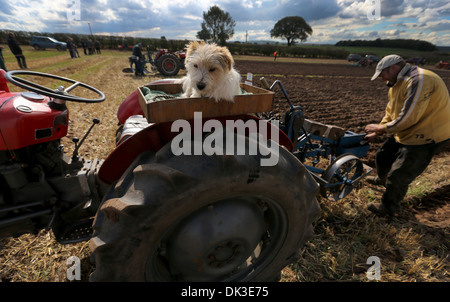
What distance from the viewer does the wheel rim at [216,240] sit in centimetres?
138

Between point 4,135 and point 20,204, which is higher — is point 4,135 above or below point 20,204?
above

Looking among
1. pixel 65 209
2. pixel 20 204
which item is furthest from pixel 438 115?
pixel 20 204

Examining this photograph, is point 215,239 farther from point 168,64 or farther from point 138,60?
point 138,60

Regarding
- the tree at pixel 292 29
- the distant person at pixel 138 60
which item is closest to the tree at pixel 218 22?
the tree at pixel 292 29

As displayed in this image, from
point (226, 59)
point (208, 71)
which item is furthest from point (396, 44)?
point (208, 71)

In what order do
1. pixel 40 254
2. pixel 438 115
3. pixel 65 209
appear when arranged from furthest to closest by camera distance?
pixel 438 115, pixel 40 254, pixel 65 209

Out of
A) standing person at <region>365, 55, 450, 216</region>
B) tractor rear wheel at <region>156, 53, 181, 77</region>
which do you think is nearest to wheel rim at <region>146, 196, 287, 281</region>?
standing person at <region>365, 55, 450, 216</region>

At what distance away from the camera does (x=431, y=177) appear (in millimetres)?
3783

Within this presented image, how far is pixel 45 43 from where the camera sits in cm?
3098

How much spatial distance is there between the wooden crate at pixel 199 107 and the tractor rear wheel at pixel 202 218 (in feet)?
0.72

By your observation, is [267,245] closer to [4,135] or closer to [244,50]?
[4,135]

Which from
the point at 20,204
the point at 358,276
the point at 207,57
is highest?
the point at 207,57
